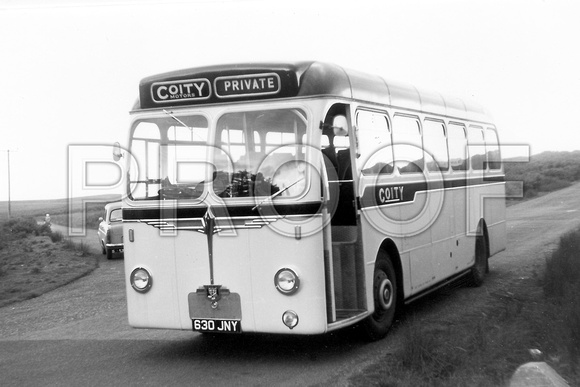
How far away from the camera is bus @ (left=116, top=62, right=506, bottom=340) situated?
7.79 m

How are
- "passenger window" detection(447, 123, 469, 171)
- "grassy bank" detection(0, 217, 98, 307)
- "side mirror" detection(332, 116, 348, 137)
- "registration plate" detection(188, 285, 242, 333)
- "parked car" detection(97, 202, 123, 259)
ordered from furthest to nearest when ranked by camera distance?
1. "parked car" detection(97, 202, 123, 259)
2. "grassy bank" detection(0, 217, 98, 307)
3. "passenger window" detection(447, 123, 469, 171)
4. "side mirror" detection(332, 116, 348, 137)
5. "registration plate" detection(188, 285, 242, 333)

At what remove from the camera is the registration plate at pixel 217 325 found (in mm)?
7969

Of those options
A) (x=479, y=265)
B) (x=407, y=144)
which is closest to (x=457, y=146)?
(x=479, y=265)

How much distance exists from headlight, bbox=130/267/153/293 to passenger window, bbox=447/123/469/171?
18.0 ft

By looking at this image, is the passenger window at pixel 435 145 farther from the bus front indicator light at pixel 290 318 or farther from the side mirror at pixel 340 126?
the bus front indicator light at pixel 290 318

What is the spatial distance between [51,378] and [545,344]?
478 centimetres

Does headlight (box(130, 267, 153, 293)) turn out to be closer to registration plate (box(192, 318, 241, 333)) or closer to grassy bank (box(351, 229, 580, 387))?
registration plate (box(192, 318, 241, 333))

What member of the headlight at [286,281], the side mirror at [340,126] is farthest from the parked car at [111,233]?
the headlight at [286,281]

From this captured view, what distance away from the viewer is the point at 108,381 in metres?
7.57

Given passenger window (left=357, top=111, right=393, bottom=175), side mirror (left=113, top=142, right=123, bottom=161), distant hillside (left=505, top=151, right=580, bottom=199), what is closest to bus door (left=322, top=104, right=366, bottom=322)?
passenger window (left=357, top=111, right=393, bottom=175)

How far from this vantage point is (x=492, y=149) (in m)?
14.8

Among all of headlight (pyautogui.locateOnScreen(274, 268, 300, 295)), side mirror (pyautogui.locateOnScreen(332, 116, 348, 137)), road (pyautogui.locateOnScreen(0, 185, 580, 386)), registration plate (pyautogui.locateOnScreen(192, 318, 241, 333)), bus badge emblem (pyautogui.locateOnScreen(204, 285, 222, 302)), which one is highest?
side mirror (pyautogui.locateOnScreen(332, 116, 348, 137))

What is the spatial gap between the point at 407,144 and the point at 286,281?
3236 millimetres

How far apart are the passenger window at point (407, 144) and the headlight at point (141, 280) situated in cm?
335
